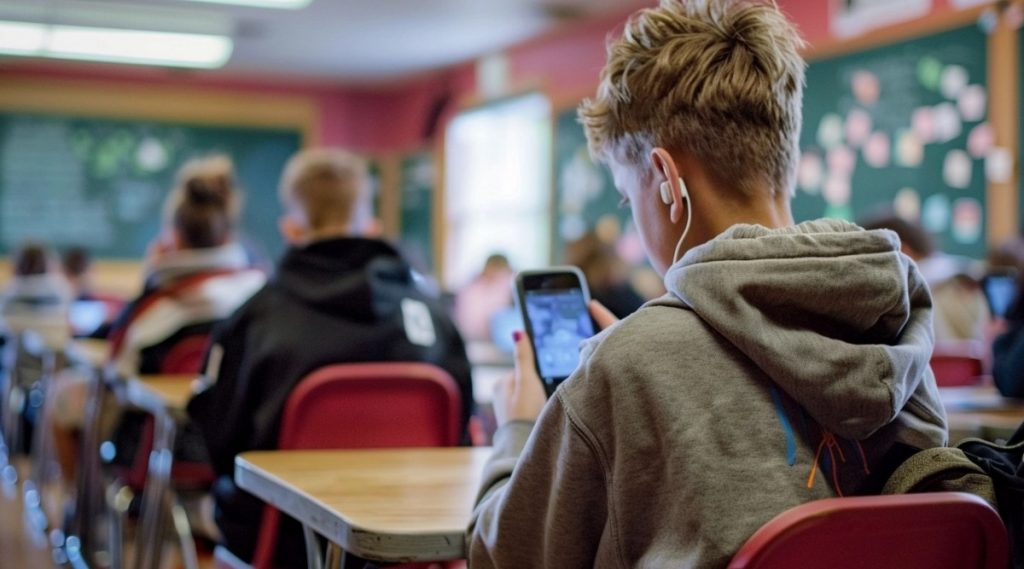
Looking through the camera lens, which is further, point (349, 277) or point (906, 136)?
point (906, 136)

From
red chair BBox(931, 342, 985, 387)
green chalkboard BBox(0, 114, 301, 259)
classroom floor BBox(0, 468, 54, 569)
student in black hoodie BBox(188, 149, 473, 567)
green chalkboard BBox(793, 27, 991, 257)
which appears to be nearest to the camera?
student in black hoodie BBox(188, 149, 473, 567)

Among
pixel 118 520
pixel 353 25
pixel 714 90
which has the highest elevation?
pixel 353 25

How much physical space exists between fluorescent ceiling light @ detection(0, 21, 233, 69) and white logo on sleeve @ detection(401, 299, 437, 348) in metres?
5.28

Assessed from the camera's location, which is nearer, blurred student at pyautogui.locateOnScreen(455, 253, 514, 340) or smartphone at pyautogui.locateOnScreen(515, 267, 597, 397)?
smartphone at pyautogui.locateOnScreen(515, 267, 597, 397)

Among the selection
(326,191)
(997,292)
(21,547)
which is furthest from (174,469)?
(997,292)

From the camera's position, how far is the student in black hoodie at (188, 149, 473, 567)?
6.95ft

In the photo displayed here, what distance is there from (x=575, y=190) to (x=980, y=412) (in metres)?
5.61

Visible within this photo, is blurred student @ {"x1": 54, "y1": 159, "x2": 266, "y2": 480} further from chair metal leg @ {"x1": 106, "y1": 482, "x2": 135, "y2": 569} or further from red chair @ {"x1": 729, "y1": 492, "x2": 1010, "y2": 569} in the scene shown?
red chair @ {"x1": 729, "y1": 492, "x2": 1010, "y2": 569}

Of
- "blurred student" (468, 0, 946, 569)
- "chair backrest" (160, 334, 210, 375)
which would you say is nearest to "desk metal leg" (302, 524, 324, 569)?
"blurred student" (468, 0, 946, 569)

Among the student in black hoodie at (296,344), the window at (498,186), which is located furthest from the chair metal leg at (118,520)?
the window at (498,186)

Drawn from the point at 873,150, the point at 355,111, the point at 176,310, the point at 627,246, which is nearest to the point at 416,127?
the point at 355,111

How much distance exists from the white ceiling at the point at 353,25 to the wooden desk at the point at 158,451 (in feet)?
14.8

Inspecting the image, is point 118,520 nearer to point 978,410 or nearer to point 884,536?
point 978,410

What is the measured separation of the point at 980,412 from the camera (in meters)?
2.45
